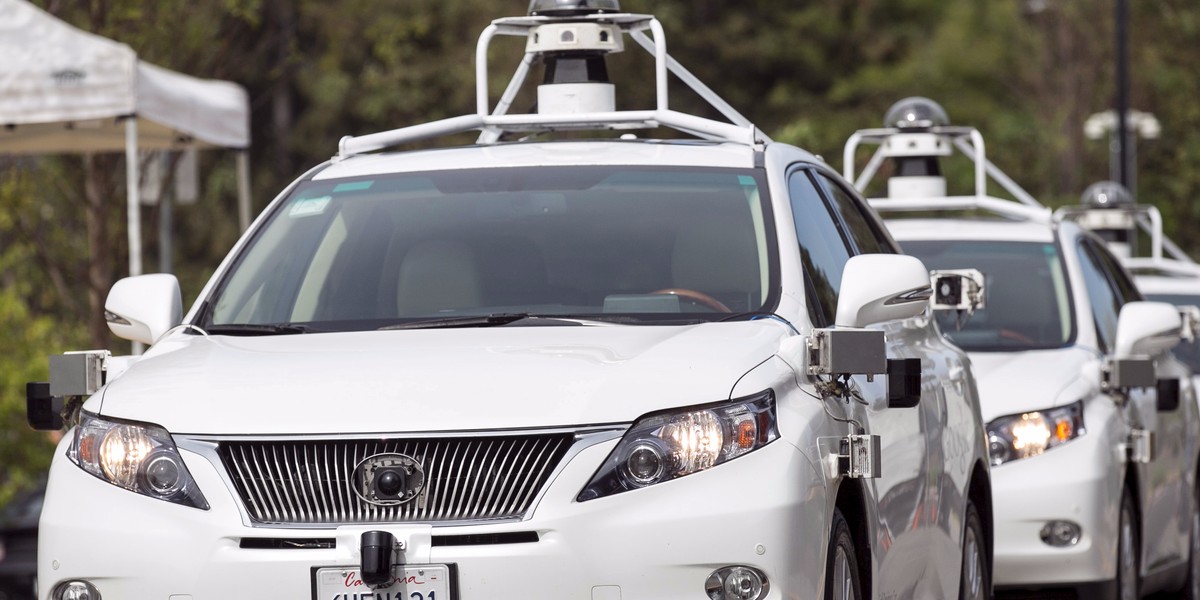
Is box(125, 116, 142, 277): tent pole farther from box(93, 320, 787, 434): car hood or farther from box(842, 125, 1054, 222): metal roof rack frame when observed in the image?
box(93, 320, 787, 434): car hood

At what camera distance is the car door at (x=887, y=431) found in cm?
562

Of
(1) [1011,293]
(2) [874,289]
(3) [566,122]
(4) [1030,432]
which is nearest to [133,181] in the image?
(1) [1011,293]

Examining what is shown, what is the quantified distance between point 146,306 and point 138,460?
976 mm

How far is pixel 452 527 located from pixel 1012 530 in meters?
4.09

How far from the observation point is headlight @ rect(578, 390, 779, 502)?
4.62 m

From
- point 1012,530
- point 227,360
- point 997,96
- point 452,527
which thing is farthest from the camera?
point 997,96

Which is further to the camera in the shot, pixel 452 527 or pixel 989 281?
pixel 989 281

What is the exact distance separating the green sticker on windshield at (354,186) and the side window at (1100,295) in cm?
396

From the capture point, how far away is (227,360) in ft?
16.7

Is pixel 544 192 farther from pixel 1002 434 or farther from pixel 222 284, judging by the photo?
pixel 1002 434

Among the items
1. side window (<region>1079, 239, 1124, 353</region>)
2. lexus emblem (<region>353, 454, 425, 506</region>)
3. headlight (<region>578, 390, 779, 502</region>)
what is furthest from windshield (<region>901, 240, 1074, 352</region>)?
lexus emblem (<region>353, 454, 425, 506</region>)

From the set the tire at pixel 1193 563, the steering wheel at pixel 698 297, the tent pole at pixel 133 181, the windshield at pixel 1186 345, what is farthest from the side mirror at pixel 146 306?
the windshield at pixel 1186 345

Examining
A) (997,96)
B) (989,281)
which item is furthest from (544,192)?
(997,96)

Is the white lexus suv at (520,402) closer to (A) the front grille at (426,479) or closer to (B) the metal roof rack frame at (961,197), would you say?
(A) the front grille at (426,479)
